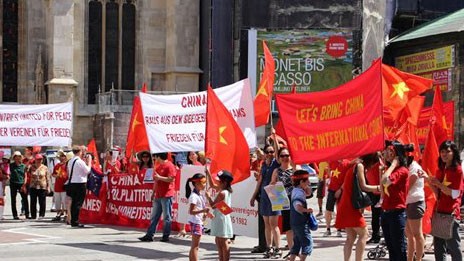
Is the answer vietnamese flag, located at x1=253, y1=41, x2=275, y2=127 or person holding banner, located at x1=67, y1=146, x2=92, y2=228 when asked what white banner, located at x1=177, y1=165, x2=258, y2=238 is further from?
person holding banner, located at x1=67, y1=146, x2=92, y2=228

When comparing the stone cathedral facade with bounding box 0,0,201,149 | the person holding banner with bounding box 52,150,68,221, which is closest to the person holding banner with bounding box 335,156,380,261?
the person holding banner with bounding box 52,150,68,221

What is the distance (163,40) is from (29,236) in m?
22.7

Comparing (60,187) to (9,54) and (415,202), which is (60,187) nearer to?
(415,202)

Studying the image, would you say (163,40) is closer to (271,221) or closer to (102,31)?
(102,31)

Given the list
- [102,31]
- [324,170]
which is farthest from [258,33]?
[324,170]

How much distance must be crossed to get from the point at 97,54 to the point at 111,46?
67 cm

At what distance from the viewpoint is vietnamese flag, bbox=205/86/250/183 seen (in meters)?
12.6

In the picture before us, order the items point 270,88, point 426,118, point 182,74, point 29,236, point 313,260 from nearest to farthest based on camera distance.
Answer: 1. point 313,260
2. point 270,88
3. point 29,236
4. point 426,118
5. point 182,74

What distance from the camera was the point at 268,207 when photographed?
45.7ft

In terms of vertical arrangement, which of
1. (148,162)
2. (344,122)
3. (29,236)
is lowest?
(29,236)

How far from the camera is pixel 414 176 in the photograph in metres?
11.5

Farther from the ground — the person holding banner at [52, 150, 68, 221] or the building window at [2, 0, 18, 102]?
the building window at [2, 0, 18, 102]

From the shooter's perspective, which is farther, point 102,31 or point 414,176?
point 102,31

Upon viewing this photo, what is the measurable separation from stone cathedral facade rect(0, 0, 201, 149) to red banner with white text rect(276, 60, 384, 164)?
2341 centimetres
